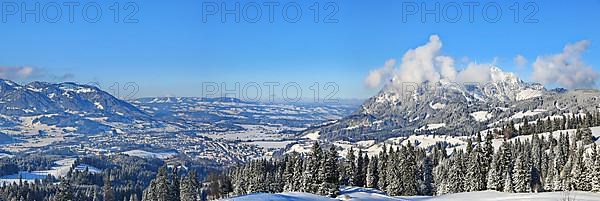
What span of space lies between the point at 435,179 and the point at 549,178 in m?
19.1

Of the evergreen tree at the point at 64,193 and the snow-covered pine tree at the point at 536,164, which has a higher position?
the evergreen tree at the point at 64,193

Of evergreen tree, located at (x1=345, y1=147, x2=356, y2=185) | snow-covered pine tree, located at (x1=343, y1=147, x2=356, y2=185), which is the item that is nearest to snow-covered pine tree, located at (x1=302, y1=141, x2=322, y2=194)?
snow-covered pine tree, located at (x1=343, y1=147, x2=356, y2=185)

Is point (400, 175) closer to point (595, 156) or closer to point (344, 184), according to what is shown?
point (344, 184)

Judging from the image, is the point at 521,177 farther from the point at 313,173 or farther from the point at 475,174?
the point at 313,173

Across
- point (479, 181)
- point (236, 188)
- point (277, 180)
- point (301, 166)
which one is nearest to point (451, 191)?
point (479, 181)

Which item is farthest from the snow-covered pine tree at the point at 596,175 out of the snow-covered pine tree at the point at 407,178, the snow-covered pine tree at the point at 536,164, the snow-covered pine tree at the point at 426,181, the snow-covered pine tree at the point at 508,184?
the snow-covered pine tree at the point at 426,181

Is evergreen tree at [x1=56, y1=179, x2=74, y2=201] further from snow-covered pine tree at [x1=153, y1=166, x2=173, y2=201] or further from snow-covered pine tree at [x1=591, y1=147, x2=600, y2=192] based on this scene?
snow-covered pine tree at [x1=591, y1=147, x2=600, y2=192]

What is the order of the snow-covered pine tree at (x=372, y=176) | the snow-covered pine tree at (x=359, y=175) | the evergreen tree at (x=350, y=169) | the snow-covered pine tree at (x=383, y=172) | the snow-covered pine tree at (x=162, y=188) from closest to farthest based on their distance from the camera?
the snow-covered pine tree at (x=383, y=172) → the snow-covered pine tree at (x=162, y=188) → the snow-covered pine tree at (x=372, y=176) → the evergreen tree at (x=350, y=169) → the snow-covered pine tree at (x=359, y=175)

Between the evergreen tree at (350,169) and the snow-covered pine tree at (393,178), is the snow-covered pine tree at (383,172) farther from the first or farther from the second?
the evergreen tree at (350,169)

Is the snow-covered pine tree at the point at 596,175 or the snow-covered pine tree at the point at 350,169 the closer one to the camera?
the snow-covered pine tree at the point at 596,175

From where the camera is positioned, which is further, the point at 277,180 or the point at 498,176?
the point at 277,180

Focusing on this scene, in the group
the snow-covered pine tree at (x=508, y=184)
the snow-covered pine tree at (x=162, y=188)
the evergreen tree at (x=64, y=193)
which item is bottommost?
the snow-covered pine tree at (x=162, y=188)

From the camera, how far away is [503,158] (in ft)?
246

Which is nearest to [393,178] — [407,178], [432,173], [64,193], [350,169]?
[407,178]
